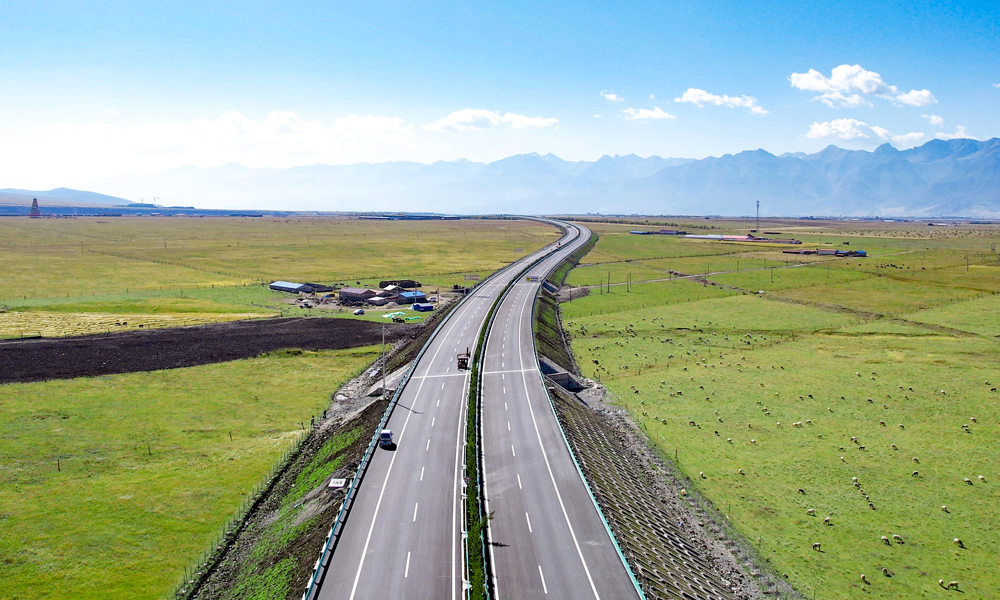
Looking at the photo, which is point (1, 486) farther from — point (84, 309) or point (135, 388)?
point (84, 309)

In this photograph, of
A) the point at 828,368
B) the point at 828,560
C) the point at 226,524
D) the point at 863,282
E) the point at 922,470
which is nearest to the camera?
the point at 828,560

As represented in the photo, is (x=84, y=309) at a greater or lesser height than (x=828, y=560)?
greater

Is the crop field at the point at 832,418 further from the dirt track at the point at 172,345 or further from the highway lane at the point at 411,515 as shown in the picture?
the dirt track at the point at 172,345

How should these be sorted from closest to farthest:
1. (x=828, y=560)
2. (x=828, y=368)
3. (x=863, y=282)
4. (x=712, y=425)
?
(x=828, y=560) → (x=712, y=425) → (x=828, y=368) → (x=863, y=282)

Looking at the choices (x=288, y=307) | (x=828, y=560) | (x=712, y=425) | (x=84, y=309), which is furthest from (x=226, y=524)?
(x=84, y=309)

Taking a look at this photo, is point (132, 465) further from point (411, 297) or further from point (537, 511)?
point (411, 297)

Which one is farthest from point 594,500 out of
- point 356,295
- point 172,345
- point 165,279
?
point 165,279

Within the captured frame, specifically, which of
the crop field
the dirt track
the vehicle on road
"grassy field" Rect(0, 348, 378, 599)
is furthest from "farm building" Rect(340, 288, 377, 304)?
the vehicle on road

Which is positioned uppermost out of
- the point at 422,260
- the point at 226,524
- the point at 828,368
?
the point at 422,260
